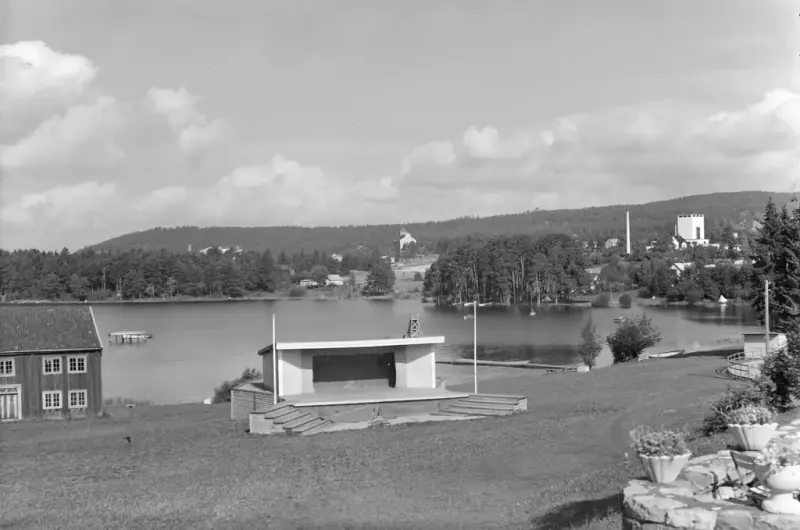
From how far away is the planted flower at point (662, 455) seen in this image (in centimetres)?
802

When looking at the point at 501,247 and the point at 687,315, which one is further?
the point at 501,247

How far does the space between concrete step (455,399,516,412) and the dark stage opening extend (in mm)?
3412

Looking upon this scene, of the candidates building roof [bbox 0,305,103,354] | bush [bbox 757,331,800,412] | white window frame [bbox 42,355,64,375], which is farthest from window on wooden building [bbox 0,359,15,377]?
bush [bbox 757,331,800,412]

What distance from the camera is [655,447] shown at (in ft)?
26.7

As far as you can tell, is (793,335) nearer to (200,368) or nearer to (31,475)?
(31,475)

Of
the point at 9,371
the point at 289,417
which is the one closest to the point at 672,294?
the point at 9,371

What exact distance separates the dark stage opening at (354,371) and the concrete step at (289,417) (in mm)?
3473

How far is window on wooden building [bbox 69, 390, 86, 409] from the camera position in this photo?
36781 millimetres

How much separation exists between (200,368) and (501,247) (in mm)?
111723

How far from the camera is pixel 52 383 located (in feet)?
120

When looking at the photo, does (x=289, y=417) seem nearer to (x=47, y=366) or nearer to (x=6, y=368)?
(x=47, y=366)

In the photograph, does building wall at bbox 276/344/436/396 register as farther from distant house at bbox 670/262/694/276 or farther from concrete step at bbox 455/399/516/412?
distant house at bbox 670/262/694/276

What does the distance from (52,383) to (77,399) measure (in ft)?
4.24

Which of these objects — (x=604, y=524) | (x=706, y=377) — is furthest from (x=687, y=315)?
(x=604, y=524)
